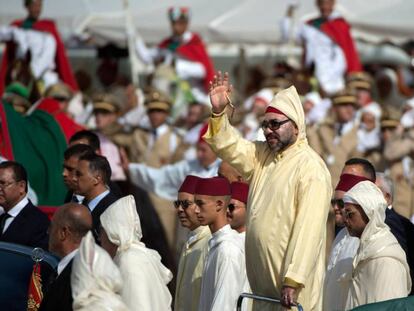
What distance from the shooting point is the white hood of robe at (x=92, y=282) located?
7.97 m

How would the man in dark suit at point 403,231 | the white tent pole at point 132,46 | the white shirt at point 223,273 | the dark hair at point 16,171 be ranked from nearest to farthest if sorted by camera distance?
1. the white shirt at point 223,273
2. the man in dark suit at point 403,231
3. the dark hair at point 16,171
4. the white tent pole at point 132,46

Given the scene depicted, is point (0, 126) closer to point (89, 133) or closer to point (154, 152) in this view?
point (89, 133)

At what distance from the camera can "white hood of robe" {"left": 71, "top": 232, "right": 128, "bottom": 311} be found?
26.1 feet

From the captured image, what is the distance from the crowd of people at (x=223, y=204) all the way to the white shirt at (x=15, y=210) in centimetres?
1

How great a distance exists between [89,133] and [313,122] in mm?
5277

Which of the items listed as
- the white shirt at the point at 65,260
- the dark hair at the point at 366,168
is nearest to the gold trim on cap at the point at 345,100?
the dark hair at the point at 366,168

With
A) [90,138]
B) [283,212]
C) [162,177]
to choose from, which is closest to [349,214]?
[283,212]

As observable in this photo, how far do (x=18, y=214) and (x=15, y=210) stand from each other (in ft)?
0.31

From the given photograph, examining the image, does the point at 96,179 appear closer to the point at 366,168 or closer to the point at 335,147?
the point at 366,168

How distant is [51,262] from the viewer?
964cm

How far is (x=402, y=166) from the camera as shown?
16.6m

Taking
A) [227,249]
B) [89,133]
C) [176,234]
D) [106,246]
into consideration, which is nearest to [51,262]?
[106,246]

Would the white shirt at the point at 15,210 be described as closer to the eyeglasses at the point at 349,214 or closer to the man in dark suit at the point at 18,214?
the man in dark suit at the point at 18,214

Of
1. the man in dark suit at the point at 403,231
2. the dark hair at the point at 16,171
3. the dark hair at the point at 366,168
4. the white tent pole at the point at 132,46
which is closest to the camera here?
the man in dark suit at the point at 403,231
